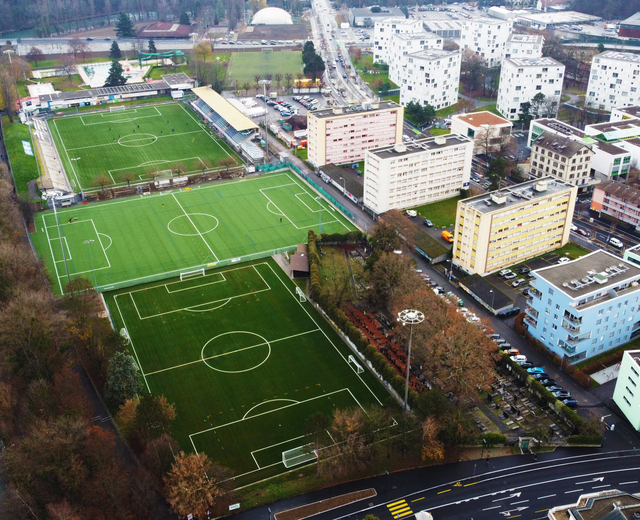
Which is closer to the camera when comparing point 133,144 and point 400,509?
point 400,509

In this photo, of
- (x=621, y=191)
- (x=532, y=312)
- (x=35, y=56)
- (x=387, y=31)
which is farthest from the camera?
(x=35, y=56)

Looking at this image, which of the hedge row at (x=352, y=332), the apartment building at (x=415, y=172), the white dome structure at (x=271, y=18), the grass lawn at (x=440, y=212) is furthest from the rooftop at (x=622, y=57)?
the white dome structure at (x=271, y=18)

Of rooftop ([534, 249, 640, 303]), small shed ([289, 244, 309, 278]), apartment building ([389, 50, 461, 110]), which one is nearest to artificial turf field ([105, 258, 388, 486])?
small shed ([289, 244, 309, 278])

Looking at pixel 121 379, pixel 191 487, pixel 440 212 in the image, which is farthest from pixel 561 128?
pixel 191 487

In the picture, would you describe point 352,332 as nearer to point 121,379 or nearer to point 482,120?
point 121,379

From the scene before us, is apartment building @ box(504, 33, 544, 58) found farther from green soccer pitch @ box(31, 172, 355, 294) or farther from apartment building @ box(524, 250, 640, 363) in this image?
apartment building @ box(524, 250, 640, 363)

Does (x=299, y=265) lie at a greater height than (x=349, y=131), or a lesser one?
lesser
